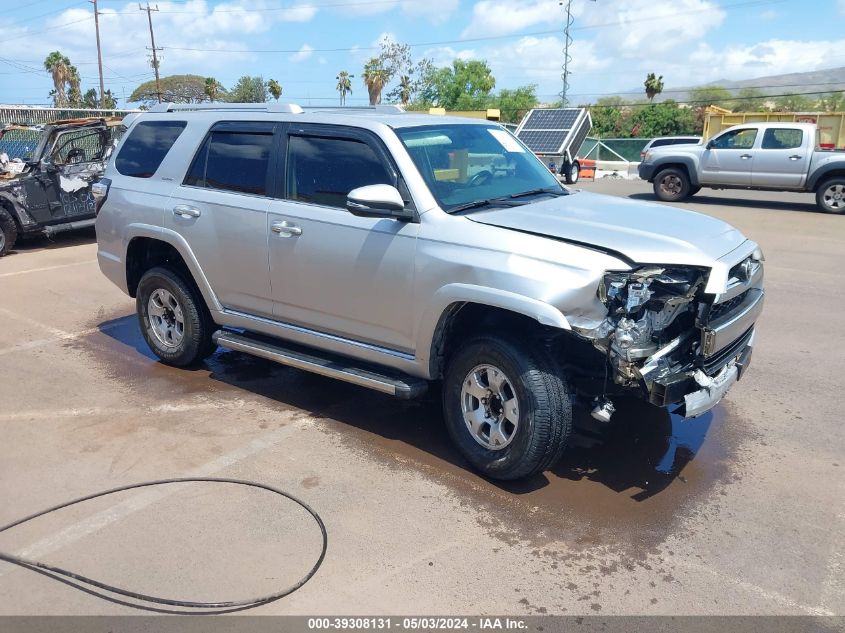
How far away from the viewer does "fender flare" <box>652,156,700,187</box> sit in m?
17.9

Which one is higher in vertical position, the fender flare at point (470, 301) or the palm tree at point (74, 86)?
the palm tree at point (74, 86)

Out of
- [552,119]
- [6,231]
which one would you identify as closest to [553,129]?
[552,119]

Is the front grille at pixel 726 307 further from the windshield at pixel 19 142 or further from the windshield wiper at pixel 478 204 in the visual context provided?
the windshield at pixel 19 142

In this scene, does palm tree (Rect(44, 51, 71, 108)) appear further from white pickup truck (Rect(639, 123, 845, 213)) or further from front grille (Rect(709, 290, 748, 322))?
front grille (Rect(709, 290, 748, 322))

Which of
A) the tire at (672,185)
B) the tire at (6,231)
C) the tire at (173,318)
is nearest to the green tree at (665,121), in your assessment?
the tire at (672,185)

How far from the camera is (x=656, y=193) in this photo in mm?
18688

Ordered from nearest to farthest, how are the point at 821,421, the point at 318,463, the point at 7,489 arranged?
1. the point at 7,489
2. the point at 318,463
3. the point at 821,421

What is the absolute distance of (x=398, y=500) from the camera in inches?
165

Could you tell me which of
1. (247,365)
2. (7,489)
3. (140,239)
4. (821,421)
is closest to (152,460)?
(7,489)

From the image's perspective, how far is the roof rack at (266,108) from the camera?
18.0ft

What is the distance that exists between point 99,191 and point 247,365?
77.8 inches

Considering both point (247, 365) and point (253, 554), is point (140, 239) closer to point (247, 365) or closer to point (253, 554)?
point (247, 365)

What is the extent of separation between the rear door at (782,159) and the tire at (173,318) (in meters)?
14.8

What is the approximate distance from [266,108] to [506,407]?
9.88 ft
